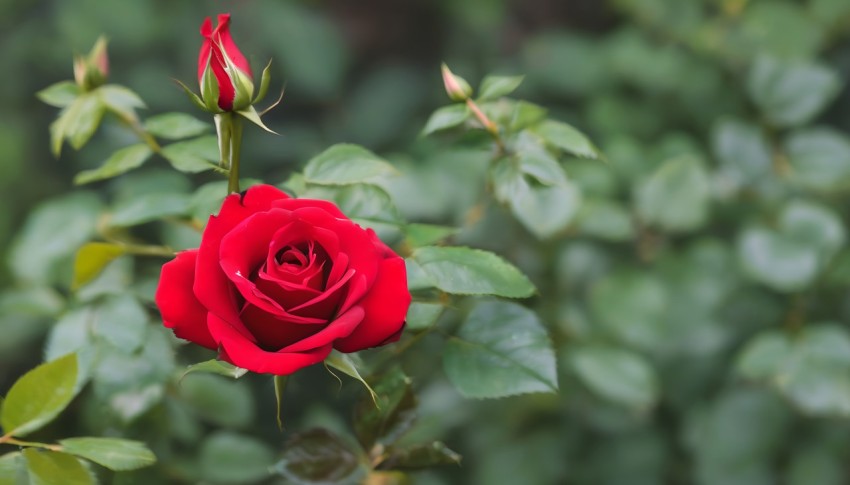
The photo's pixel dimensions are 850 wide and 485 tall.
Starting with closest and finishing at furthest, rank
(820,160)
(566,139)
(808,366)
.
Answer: (566,139)
(808,366)
(820,160)

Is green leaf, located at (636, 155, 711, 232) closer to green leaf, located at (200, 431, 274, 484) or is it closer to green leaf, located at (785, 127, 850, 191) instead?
green leaf, located at (785, 127, 850, 191)

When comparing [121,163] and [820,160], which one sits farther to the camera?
[820,160]

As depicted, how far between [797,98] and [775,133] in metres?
0.08

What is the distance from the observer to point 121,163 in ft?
2.42

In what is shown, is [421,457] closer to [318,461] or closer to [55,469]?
[318,461]

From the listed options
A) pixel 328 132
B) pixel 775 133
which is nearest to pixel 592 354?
pixel 775 133

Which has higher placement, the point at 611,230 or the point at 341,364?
the point at 341,364

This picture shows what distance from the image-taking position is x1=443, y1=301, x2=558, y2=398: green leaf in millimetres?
A: 652

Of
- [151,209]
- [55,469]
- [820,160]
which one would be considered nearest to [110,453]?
[55,469]

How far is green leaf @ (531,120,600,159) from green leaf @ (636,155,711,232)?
45 centimetres

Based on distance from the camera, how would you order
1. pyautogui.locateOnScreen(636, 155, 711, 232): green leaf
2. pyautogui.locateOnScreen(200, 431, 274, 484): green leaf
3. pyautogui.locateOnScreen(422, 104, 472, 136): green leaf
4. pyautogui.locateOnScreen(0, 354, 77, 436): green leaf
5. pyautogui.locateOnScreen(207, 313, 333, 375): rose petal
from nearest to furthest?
pyautogui.locateOnScreen(207, 313, 333, 375): rose petal < pyautogui.locateOnScreen(0, 354, 77, 436): green leaf < pyautogui.locateOnScreen(422, 104, 472, 136): green leaf < pyautogui.locateOnScreen(200, 431, 274, 484): green leaf < pyautogui.locateOnScreen(636, 155, 711, 232): green leaf

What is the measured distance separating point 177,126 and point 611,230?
23.1 inches

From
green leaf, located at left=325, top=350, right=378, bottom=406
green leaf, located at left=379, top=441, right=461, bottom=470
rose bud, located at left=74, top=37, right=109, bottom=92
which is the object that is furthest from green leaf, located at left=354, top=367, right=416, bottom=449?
rose bud, located at left=74, top=37, right=109, bottom=92

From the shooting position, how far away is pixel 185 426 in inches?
37.0
